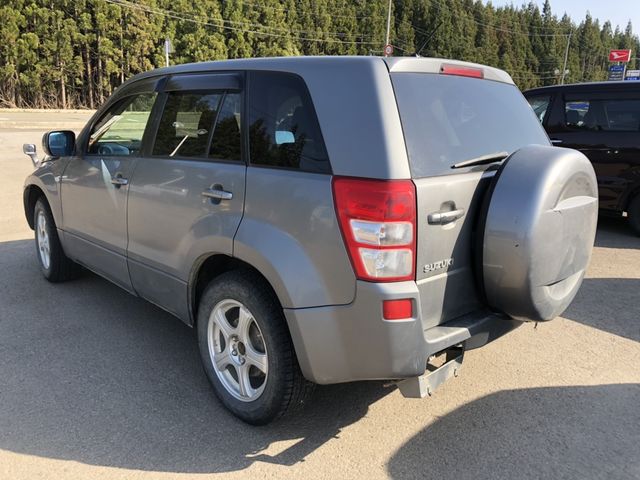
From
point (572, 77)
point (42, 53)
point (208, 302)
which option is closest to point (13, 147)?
point (208, 302)

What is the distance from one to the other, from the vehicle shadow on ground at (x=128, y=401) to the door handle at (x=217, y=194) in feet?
4.02

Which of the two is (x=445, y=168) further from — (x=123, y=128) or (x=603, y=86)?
(x=603, y=86)

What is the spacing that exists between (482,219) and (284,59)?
1311 millimetres

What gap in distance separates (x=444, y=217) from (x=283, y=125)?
0.92 metres

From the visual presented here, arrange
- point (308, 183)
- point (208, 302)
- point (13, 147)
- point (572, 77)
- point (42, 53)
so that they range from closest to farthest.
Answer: point (308, 183) < point (208, 302) < point (13, 147) < point (42, 53) < point (572, 77)

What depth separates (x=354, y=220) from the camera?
7.49 feet

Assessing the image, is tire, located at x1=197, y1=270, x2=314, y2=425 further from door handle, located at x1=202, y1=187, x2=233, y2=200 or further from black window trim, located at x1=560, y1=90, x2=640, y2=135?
black window trim, located at x1=560, y1=90, x2=640, y2=135

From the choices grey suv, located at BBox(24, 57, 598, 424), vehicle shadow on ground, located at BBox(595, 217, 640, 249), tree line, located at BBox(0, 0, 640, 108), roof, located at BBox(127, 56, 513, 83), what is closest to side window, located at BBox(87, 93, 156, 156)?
grey suv, located at BBox(24, 57, 598, 424)

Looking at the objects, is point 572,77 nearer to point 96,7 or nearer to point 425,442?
point 96,7

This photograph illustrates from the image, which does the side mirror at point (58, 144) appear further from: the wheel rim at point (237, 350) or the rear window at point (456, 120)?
the rear window at point (456, 120)

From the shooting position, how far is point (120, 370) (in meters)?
3.46

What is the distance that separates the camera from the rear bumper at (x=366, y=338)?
7.53 feet

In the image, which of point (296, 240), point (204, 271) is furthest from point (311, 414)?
Answer: point (296, 240)

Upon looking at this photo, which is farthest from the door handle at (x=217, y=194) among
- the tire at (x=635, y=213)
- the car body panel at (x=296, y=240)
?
the tire at (x=635, y=213)
